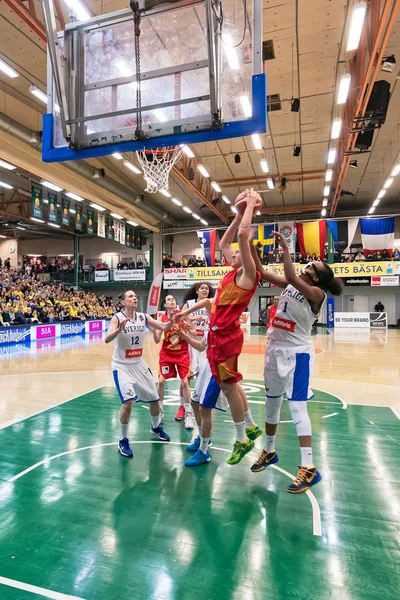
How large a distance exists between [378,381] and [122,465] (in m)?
6.03

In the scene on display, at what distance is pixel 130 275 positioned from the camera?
26.4 metres

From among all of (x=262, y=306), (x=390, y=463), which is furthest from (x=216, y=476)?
(x=262, y=306)

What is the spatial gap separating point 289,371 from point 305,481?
35.8 inches

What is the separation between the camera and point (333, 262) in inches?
906

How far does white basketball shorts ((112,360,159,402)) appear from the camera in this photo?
3.82 m

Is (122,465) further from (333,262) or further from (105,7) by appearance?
(333,262)

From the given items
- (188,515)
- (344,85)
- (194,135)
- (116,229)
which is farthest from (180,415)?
(116,229)

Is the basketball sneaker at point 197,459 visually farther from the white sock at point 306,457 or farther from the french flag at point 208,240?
the french flag at point 208,240

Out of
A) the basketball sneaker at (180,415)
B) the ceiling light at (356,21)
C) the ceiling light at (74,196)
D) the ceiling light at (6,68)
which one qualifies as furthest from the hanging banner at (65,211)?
the basketball sneaker at (180,415)

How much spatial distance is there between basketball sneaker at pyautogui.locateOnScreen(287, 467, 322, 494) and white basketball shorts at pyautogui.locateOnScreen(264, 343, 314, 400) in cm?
61

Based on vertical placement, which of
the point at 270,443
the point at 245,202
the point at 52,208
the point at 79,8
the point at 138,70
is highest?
the point at 79,8

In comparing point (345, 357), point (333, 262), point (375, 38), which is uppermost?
point (375, 38)

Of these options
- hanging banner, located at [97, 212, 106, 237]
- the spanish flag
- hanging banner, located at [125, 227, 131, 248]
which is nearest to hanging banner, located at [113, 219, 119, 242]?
hanging banner, located at [97, 212, 106, 237]

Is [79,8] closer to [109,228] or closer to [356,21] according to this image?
[356,21]
